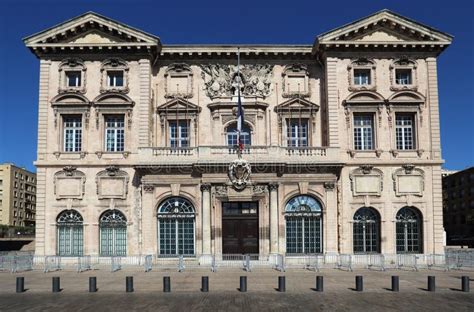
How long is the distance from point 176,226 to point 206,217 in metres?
2.13

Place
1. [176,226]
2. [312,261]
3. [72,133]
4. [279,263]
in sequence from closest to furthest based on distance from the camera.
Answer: [279,263] < [312,261] < [176,226] < [72,133]

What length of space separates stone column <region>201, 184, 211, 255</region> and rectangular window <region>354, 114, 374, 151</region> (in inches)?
391

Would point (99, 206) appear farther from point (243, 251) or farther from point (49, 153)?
point (243, 251)

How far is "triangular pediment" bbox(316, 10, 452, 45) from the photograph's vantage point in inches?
1283

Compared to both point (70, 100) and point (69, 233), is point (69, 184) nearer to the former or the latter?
point (69, 233)

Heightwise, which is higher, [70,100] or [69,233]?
[70,100]

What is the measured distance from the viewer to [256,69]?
34188 millimetres

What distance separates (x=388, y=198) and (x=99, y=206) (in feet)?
58.7

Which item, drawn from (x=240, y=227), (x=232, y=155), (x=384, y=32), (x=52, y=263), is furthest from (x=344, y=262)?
(x=52, y=263)

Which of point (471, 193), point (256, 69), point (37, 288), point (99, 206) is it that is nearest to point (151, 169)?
point (99, 206)

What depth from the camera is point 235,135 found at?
→ 33969 mm

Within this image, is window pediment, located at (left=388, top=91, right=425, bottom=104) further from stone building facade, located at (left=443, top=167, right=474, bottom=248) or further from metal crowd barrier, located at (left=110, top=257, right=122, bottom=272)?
stone building facade, located at (left=443, top=167, right=474, bottom=248)

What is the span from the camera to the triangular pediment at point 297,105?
3372 cm

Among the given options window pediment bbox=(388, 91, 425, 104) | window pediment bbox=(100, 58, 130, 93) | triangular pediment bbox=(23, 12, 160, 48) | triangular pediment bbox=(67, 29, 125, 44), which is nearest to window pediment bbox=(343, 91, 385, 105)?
window pediment bbox=(388, 91, 425, 104)
